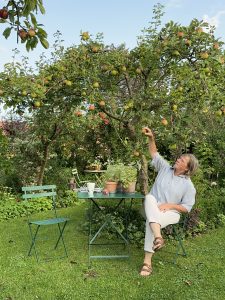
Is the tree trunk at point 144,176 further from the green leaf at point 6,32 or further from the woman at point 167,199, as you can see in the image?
the green leaf at point 6,32

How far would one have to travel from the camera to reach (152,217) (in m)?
4.66

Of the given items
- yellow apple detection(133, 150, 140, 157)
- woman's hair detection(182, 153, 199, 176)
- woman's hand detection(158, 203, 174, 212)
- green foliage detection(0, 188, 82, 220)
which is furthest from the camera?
green foliage detection(0, 188, 82, 220)

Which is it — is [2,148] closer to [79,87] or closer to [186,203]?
[79,87]

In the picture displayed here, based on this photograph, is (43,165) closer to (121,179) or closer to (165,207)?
(121,179)

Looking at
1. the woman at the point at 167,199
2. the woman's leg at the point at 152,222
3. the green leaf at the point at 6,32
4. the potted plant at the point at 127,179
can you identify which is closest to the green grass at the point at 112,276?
the woman's leg at the point at 152,222

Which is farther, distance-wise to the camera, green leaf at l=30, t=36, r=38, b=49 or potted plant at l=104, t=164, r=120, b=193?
potted plant at l=104, t=164, r=120, b=193

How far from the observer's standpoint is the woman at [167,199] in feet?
15.4

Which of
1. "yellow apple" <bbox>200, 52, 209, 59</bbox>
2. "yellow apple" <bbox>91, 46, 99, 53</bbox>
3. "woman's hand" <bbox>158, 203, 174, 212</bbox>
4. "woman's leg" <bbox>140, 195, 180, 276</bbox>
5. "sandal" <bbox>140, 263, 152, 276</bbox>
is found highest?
"yellow apple" <bbox>91, 46, 99, 53</bbox>

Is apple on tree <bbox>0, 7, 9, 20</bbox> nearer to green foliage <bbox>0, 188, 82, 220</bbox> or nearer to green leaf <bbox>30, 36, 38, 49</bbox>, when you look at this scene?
green leaf <bbox>30, 36, 38, 49</bbox>

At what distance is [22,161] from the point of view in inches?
421

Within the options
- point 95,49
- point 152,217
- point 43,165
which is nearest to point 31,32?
point 152,217

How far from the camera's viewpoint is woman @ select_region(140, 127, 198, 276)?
470 cm

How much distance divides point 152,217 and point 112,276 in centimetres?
70

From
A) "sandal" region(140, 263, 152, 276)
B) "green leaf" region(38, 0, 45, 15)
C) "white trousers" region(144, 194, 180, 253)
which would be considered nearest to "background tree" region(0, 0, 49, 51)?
"green leaf" region(38, 0, 45, 15)
